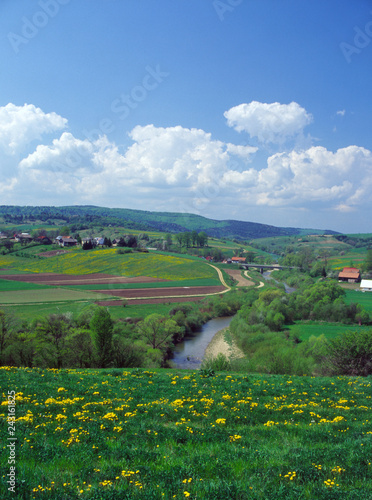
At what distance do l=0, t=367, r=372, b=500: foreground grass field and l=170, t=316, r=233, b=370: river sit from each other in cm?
3363

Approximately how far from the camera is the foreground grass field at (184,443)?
5.77 metres

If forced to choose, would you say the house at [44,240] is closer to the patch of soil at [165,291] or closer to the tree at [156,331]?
the patch of soil at [165,291]

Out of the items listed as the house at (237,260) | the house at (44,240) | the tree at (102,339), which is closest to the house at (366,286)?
the house at (237,260)

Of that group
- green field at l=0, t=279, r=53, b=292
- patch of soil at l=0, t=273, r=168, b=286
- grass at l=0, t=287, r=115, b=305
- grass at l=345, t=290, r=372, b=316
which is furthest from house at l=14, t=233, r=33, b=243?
grass at l=345, t=290, r=372, b=316

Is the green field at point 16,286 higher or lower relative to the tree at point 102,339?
lower

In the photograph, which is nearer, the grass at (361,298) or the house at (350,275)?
the grass at (361,298)

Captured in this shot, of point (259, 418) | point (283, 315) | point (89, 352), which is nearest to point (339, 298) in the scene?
point (283, 315)

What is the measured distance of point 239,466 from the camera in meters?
6.69

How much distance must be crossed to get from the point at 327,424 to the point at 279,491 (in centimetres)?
552

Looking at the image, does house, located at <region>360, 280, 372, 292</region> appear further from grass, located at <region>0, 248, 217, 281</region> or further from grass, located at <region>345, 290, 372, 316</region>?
grass, located at <region>0, 248, 217, 281</region>

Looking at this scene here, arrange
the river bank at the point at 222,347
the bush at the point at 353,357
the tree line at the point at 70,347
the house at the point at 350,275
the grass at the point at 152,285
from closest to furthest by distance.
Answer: the bush at the point at 353,357 → the tree line at the point at 70,347 → the river bank at the point at 222,347 → the grass at the point at 152,285 → the house at the point at 350,275

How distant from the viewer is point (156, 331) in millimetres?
52688

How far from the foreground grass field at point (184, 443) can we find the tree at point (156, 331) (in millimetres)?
37900

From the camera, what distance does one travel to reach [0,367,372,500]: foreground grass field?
5766mm
